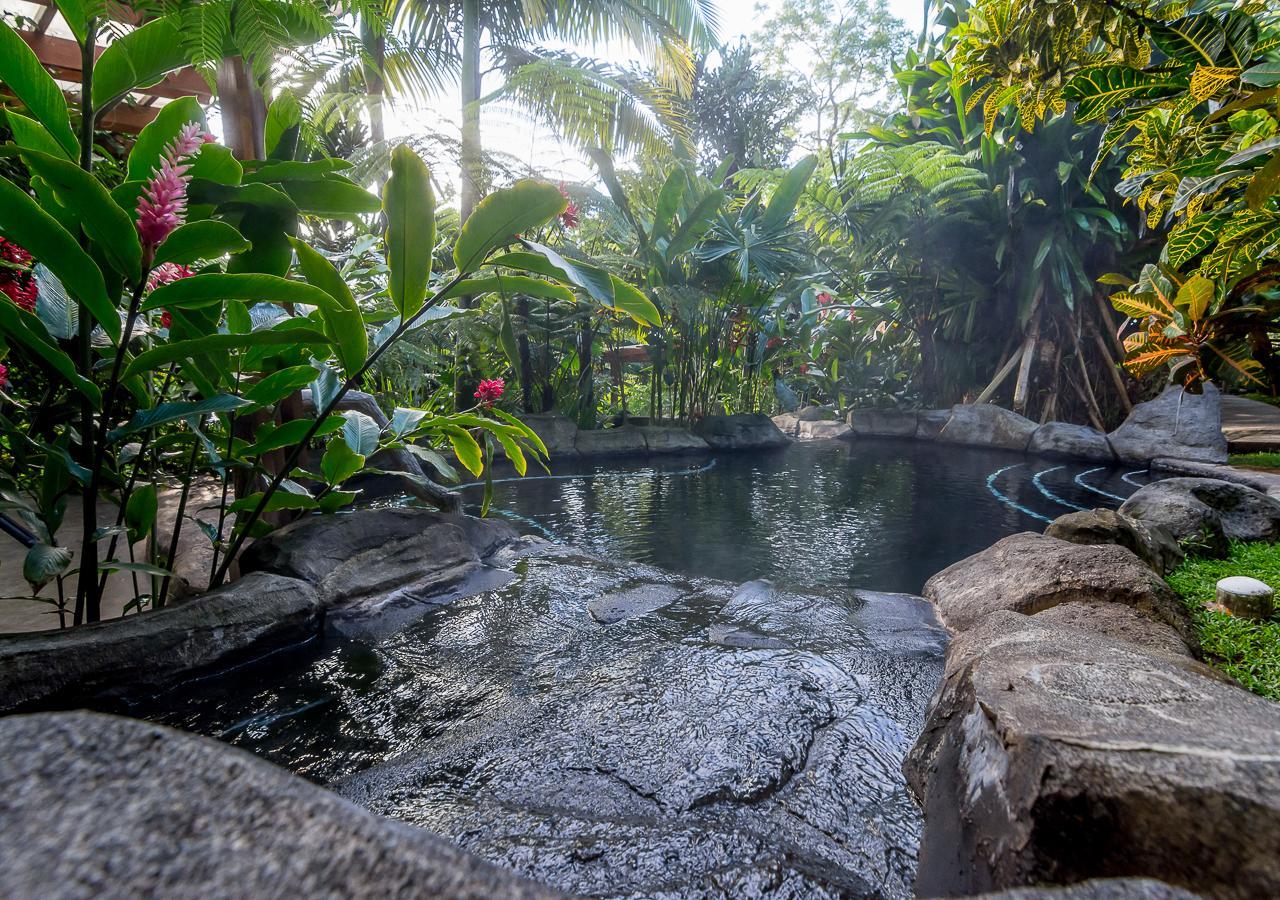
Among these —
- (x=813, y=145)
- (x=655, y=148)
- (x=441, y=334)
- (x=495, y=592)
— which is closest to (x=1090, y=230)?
(x=655, y=148)

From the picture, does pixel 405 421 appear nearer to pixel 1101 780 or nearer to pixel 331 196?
pixel 331 196

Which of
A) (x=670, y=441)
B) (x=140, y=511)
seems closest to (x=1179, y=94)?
(x=140, y=511)

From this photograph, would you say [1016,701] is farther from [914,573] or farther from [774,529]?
[774,529]

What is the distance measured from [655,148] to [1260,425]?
6.88 m

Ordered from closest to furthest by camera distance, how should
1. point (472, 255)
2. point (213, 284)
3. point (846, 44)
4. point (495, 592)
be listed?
point (213, 284) → point (472, 255) → point (495, 592) → point (846, 44)

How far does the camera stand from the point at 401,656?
1628 mm

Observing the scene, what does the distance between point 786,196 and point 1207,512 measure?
6.15 metres

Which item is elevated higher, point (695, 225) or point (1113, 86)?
point (695, 225)

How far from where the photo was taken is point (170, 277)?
4.62ft

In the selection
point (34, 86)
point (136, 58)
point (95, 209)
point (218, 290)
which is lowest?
point (218, 290)

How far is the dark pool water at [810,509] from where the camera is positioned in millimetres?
2900

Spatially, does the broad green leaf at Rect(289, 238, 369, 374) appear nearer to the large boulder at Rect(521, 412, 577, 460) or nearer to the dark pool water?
the dark pool water

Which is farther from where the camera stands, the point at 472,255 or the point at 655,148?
the point at 655,148

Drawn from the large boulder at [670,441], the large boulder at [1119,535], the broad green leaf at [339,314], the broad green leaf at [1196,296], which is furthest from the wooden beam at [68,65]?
the broad green leaf at [1196,296]
